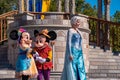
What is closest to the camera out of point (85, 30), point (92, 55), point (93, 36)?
point (85, 30)

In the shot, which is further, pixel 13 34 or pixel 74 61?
pixel 13 34

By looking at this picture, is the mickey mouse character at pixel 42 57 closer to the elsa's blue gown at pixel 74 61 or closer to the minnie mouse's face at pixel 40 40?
the minnie mouse's face at pixel 40 40

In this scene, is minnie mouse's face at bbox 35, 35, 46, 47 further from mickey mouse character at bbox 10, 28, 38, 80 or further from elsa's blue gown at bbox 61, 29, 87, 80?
elsa's blue gown at bbox 61, 29, 87, 80

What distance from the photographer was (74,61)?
9875mm

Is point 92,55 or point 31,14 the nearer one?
point 31,14

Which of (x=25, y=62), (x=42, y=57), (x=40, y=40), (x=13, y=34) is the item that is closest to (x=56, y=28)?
(x=13, y=34)

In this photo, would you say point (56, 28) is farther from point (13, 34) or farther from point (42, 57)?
point (42, 57)

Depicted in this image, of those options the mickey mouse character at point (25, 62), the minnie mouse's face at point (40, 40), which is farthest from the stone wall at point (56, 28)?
the mickey mouse character at point (25, 62)

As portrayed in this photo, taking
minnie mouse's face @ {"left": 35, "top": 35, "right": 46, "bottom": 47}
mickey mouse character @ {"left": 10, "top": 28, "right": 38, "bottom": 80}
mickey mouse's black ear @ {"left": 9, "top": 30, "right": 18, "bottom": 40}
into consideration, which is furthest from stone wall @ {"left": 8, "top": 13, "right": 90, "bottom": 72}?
mickey mouse character @ {"left": 10, "top": 28, "right": 38, "bottom": 80}

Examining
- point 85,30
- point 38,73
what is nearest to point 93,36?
point 85,30

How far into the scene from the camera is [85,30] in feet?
55.1

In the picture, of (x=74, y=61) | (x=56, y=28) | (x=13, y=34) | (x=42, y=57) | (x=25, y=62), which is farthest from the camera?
(x=13, y=34)

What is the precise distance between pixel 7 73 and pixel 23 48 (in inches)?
210

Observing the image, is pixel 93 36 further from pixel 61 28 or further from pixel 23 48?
pixel 23 48
